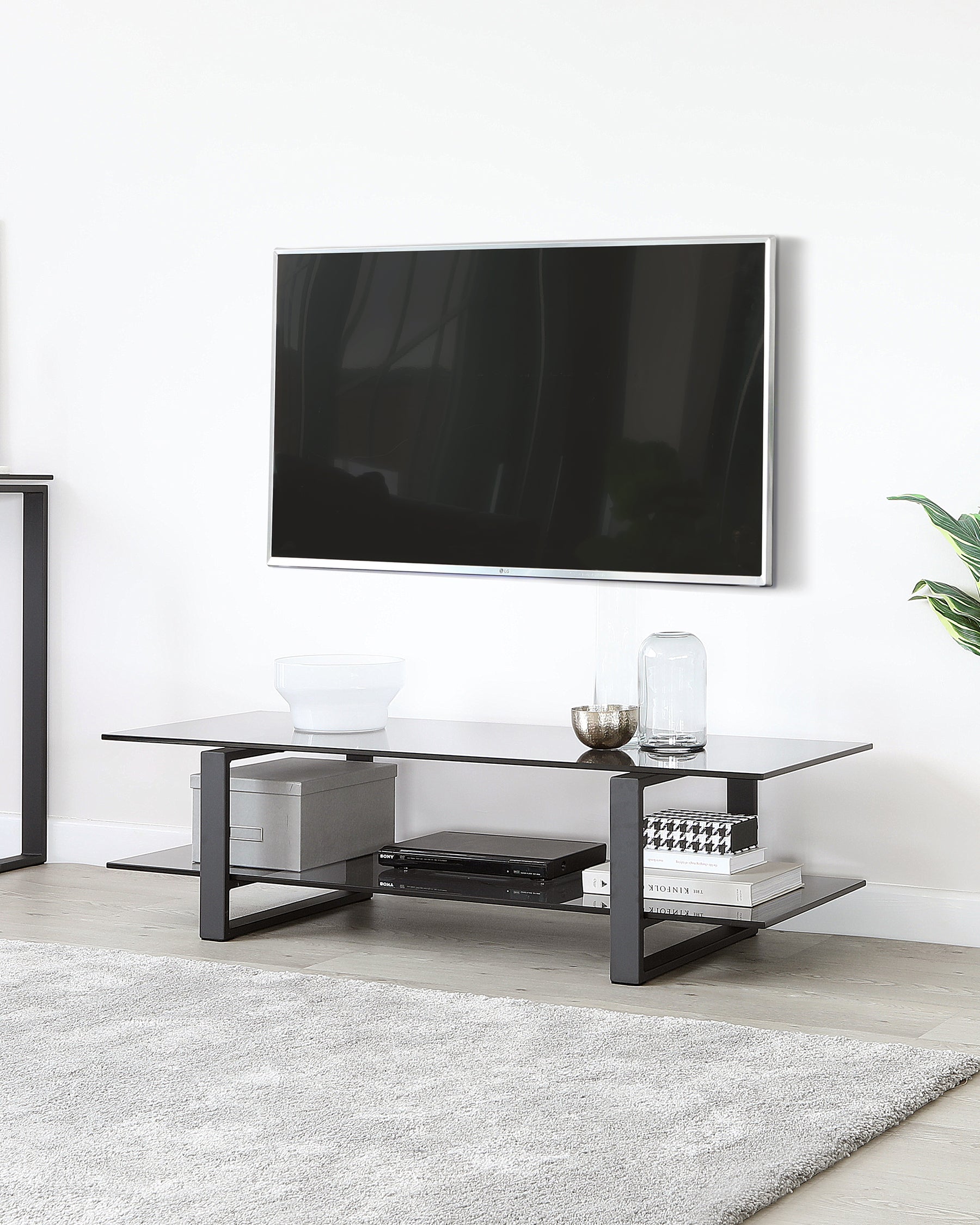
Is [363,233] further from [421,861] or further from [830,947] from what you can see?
[830,947]

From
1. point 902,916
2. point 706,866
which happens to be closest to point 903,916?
point 902,916

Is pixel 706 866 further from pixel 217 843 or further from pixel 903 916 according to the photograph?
pixel 217 843

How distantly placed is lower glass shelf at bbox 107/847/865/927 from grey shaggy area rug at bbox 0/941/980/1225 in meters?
0.32

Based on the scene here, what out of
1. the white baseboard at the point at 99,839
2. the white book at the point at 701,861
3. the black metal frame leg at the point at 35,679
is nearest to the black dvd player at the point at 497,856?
the white book at the point at 701,861

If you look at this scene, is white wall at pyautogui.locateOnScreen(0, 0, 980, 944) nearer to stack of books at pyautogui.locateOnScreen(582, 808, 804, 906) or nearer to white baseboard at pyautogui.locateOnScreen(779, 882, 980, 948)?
white baseboard at pyautogui.locateOnScreen(779, 882, 980, 948)

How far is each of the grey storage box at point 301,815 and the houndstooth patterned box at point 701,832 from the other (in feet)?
2.32

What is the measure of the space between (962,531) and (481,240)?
137 centimetres

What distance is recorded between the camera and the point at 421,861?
11.3ft

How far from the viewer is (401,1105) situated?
226 cm

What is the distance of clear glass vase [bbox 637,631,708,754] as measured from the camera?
3277mm

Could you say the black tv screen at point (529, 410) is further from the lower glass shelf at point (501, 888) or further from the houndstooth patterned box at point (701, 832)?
the lower glass shelf at point (501, 888)

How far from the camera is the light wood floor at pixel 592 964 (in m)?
2.20

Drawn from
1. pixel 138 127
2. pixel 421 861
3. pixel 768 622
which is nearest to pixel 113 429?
pixel 138 127

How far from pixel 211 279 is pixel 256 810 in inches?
56.7
